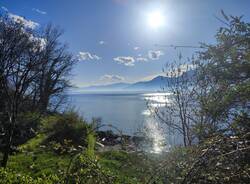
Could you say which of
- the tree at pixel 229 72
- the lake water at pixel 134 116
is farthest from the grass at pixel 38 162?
the tree at pixel 229 72

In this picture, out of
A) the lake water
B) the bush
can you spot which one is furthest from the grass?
the lake water

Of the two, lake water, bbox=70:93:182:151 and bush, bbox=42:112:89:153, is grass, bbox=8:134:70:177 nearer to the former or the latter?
bush, bbox=42:112:89:153

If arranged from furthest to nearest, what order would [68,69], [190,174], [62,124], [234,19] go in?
[68,69] → [62,124] → [234,19] → [190,174]

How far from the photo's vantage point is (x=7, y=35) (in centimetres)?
1549

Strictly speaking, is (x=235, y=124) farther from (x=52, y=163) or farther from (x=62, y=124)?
(x=62, y=124)

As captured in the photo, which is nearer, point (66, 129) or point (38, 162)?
point (38, 162)

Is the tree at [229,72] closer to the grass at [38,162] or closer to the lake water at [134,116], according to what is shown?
the lake water at [134,116]

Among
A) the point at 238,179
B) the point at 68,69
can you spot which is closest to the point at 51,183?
the point at 238,179

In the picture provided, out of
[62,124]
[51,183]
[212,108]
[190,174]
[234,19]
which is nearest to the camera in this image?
[190,174]

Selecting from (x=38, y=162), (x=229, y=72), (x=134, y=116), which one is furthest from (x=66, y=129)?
(x=134, y=116)

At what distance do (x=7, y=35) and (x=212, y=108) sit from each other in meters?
14.8

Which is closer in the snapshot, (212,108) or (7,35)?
(212,108)

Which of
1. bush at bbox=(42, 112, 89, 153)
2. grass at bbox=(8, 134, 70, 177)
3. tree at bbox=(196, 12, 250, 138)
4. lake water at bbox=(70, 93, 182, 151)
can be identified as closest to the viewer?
tree at bbox=(196, 12, 250, 138)

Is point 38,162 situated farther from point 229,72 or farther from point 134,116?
point 134,116
